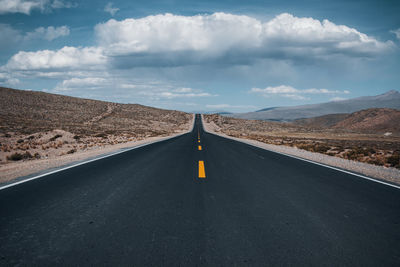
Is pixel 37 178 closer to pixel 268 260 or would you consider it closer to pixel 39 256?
pixel 39 256

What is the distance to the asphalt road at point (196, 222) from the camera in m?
2.85

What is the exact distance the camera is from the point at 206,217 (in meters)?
4.00

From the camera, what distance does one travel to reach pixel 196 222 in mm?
3797

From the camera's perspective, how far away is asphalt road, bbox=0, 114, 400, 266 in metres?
2.85

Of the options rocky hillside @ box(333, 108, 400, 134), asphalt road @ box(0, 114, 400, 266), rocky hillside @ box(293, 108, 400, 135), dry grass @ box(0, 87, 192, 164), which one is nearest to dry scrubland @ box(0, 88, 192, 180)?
dry grass @ box(0, 87, 192, 164)

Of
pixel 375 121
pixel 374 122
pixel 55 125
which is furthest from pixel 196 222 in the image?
pixel 375 121

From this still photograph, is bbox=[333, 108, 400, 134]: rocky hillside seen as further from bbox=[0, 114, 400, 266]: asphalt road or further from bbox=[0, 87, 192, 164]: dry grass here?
bbox=[0, 114, 400, 266]: asphalt road

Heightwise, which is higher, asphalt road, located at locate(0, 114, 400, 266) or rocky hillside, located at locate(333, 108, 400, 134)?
rocky hillside, located at locate(333, 108, 400, 134)

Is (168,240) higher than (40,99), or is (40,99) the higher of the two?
(40,99)

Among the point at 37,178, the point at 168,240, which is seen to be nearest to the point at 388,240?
the point at 168,240

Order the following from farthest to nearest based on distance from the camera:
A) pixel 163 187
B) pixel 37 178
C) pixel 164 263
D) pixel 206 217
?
pixel 37 178, pixel 163 187, pixel 206 217, pixel 164 263

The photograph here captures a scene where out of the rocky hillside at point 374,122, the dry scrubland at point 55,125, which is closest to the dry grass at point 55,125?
the dry scrubland at point 55,125

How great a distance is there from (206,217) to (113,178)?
3696 millimetres

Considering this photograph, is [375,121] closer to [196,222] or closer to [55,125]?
[55,125]
